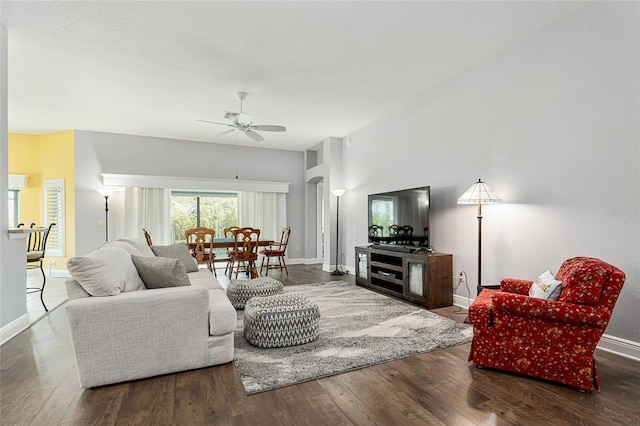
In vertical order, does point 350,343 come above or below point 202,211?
below

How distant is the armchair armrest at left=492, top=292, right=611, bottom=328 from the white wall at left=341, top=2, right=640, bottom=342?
0.88 meters

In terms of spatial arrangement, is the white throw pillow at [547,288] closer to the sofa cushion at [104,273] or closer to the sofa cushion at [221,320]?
the sofa cushion at [221,320]

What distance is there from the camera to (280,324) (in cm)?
267

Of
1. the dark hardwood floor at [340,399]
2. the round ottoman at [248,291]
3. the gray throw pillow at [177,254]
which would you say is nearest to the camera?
the dark hardwood floor at [340,399]

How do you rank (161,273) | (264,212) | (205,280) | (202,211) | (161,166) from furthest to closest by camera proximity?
(264,212) → (202,211) → (161,166) → (205,280) → (161,273)

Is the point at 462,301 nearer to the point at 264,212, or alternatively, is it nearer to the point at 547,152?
the point at 547,152

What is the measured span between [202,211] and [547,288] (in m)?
6.73

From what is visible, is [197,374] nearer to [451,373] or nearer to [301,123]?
[451,373]

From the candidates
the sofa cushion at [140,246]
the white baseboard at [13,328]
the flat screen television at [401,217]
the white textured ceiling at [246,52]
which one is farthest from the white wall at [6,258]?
the flat screen television at [401,217]

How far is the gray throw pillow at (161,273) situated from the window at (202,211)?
16.1 feet

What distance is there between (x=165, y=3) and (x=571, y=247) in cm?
411

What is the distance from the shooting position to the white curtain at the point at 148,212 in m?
6.65

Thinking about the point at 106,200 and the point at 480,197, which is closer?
the point at 480,197

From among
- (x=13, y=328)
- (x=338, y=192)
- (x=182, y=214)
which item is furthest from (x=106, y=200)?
(x=338, y=192)
